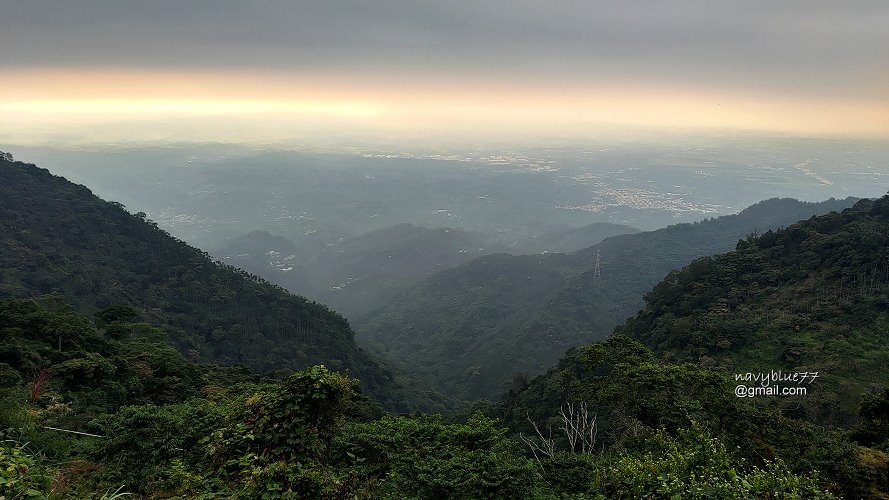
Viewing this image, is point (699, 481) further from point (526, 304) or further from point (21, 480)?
point (526, 304)

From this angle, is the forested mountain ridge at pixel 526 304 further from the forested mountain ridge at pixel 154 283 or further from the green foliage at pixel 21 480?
the green foliage at pixel 21 480

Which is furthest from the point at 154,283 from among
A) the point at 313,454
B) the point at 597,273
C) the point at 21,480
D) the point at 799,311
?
the point at 597,273

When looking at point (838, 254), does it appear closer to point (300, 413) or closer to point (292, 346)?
point (300, 413)

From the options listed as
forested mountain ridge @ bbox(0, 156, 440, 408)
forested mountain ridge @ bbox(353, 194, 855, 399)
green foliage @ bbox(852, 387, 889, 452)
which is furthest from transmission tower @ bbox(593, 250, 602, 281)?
green foliage @ bbox(852, 387, 889, 452)

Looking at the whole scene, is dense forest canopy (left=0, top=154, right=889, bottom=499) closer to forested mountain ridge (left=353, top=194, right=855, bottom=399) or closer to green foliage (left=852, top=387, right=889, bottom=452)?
green foliage (left=852, top=387, right=889, bottom=452)

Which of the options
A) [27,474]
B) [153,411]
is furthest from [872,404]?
[153,411]

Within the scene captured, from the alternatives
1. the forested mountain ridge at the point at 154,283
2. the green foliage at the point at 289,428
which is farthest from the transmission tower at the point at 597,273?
the green foliage at the point at 289,428
